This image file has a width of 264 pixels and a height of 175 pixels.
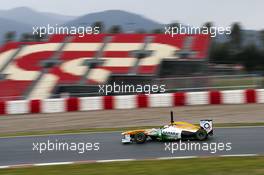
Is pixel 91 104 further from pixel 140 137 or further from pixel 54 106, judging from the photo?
pixel 140 137

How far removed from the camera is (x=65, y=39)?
34625mm

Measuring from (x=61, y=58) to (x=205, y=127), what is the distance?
22532 mm

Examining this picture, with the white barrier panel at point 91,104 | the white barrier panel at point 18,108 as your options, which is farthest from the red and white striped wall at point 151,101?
the white barrier panel at point 18,108

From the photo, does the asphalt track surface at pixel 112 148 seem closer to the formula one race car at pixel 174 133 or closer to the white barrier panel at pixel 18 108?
the formula one race car at pixel 174 133

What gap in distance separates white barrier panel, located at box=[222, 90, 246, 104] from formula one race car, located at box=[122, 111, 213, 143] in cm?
754

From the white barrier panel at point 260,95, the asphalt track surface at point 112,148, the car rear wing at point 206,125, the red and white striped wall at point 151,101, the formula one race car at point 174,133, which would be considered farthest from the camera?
the red and white striped wall at point 151,101

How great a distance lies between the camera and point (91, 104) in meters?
17.0

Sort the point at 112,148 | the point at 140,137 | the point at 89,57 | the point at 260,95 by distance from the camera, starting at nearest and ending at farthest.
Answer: the point at 112,148
the point at 140,137
the point at 260,95
the point at 89,57

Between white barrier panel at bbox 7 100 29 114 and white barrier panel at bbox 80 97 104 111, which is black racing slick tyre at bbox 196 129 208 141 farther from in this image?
white barrier panel at bbox 7 100 29 114

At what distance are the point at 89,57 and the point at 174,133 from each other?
2174 cm

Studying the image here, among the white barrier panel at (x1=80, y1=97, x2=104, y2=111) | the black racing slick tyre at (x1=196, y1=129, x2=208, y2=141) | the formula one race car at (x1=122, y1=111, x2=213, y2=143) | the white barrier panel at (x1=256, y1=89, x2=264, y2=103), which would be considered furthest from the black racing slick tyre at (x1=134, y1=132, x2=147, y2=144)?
the white barrier panel at (x1=256, y1=89, x2=264, y2=103)

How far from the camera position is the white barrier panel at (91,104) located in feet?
55.6

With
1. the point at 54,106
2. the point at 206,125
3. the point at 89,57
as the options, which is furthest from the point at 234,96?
the point at 89,57

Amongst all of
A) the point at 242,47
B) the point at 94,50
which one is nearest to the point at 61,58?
the point at 94,50
